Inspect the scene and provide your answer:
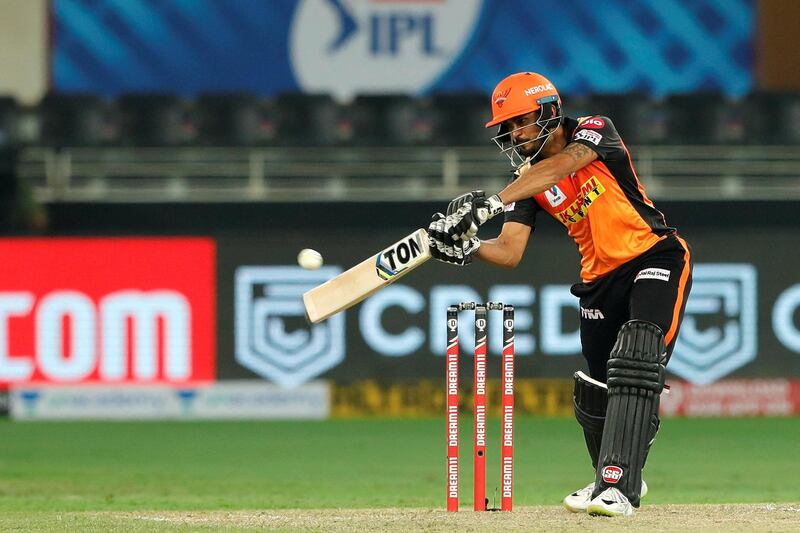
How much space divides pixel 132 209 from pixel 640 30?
641 centimetres

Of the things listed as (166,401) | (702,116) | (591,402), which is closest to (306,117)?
(166,401)

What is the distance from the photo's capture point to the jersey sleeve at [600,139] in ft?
17.6

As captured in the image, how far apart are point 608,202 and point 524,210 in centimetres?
44

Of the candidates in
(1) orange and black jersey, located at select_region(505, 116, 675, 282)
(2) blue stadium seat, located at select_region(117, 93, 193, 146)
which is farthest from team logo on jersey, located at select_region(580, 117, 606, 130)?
(2) blue stadium seat, located at select_region(117, 93, 193, 146)

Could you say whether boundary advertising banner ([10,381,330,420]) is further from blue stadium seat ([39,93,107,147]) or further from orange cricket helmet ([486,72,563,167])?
orange cricket helmet ([486,72,563,167])

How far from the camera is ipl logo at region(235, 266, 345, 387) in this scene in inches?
455

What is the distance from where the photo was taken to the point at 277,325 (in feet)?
37.9

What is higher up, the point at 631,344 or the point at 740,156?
the point at 740,156

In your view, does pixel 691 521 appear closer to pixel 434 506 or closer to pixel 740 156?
pixel 434 506

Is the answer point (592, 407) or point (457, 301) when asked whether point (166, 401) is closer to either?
point (457, 301)

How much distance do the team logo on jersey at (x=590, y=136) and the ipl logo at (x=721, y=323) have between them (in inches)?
250

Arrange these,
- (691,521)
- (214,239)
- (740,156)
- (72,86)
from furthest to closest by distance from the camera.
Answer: (72,86) < (740,156) < (214,239) < (691,521)

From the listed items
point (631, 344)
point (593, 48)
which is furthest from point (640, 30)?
point (631, 344)

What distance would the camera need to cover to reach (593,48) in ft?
53.6
